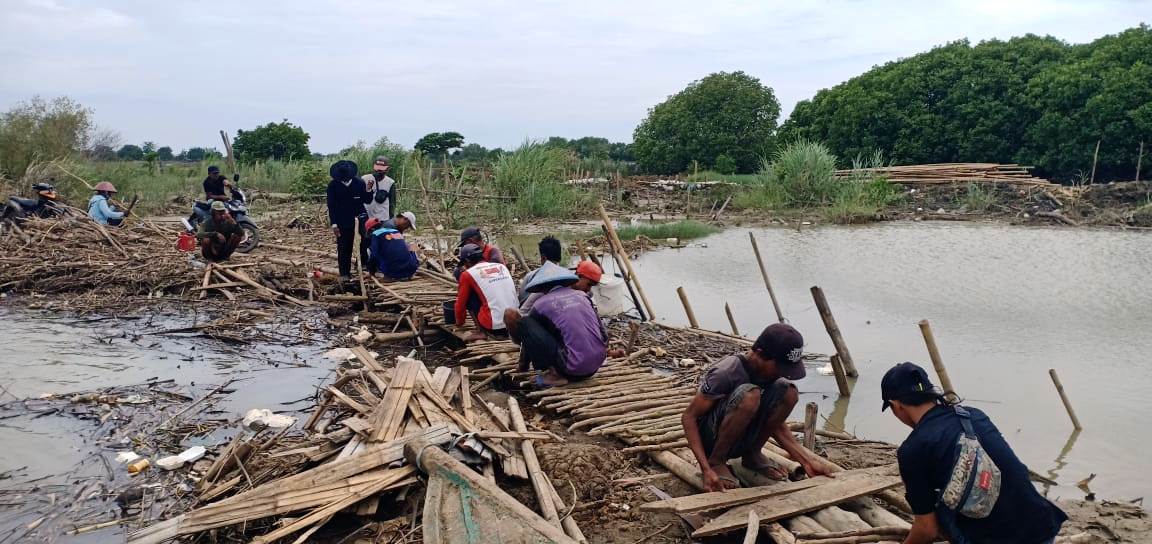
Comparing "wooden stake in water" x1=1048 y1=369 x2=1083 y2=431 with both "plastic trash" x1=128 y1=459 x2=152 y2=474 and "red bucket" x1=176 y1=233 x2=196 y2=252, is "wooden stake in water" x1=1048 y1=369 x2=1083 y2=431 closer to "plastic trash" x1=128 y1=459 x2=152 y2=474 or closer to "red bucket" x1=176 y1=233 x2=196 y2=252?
"plastic trash" x1=128 y1=459 x2=152 y2=474

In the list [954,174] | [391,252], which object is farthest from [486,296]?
[954,174]

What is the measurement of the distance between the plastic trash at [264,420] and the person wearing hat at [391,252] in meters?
3.51

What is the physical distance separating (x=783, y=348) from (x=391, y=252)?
591cm

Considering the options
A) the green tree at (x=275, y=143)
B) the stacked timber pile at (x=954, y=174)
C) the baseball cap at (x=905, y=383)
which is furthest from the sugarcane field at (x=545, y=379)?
the green tree at (x=275, y=143)

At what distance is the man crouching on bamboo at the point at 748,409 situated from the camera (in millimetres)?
3637

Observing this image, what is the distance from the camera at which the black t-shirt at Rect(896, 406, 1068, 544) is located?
8.79 ft

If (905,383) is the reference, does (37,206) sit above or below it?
above

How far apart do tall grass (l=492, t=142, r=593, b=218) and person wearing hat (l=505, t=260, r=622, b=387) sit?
12.4 meters

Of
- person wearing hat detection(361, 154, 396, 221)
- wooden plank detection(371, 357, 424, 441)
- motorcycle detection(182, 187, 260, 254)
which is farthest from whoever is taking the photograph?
motorcycle detection(182, 187, 260, 254)

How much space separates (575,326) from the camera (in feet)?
17.7

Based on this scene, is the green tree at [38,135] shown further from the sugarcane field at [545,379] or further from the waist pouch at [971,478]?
the waist pouch at [971,478]

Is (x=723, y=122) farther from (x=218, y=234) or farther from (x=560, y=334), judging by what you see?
(x=560, y=334)

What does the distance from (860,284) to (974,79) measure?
2272cm

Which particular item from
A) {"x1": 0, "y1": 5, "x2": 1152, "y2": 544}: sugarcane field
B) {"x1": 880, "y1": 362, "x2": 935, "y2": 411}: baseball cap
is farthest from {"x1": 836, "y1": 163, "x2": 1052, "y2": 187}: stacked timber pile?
{"x1": 880, "y1": 362, "x2": 935, "y2": 411}: baseball cap
